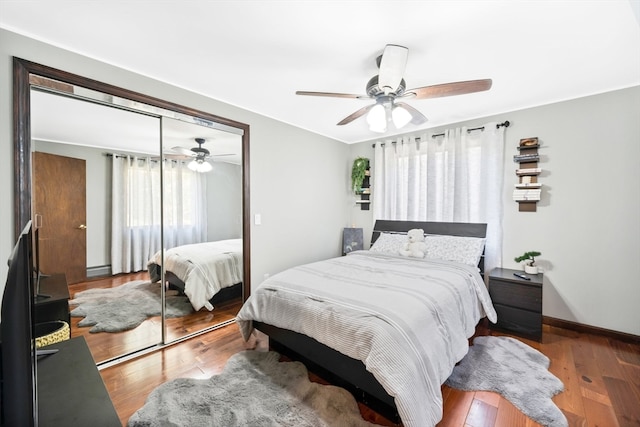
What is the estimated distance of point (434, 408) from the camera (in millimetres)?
1532

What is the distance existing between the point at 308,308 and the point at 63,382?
1.29 meters

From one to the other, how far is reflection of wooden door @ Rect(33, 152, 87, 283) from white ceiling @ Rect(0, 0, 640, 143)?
88cm

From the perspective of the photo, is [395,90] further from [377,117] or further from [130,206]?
[130,206]

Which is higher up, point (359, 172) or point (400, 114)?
point (400, 114)

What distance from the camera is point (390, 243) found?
3.63 meters

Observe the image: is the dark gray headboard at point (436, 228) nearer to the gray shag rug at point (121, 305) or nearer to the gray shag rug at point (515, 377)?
the gray shag rug at point (515, 377)

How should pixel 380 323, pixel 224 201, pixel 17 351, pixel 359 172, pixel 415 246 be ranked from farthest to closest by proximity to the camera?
1. pixel 359 172
2. pixel 415 246
3. pixel 224 201
4. pixel 380 323
5. pixel 17 351

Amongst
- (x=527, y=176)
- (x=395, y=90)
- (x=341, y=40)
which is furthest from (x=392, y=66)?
(x=527, y=176)

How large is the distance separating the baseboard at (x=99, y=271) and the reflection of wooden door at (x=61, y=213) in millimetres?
37

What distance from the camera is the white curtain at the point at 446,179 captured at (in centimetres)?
329

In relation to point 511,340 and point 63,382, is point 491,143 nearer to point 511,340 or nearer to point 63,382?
point 511,340

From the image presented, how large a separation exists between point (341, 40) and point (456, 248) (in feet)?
8.24

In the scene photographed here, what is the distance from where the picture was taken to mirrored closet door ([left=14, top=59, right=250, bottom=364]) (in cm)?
198

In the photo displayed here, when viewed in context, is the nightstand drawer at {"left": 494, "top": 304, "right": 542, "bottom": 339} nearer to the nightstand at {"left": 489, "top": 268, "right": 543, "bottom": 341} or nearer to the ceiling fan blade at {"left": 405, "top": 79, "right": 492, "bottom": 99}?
the nightstand at {"left": 489, "top": 268, "right": 543, "bottom": 341}
